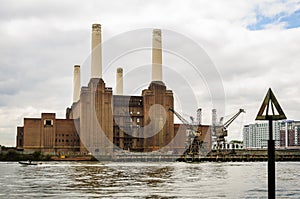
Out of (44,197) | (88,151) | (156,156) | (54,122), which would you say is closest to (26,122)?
(54,122)

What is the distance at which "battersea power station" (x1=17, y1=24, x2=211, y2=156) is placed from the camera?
110m

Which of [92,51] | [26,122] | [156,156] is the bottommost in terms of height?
[156,156]

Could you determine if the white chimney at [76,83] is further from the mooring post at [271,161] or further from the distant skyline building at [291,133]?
the mooring post at [271,161]

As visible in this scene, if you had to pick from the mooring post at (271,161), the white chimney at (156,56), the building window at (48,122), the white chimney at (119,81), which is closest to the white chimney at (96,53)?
the white chimney at (156,56)

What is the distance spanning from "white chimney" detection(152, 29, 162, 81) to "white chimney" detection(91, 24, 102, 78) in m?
12.8

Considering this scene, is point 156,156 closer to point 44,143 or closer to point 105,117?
point 105,117

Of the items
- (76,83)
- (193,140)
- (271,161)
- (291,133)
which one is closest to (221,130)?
(193,140)

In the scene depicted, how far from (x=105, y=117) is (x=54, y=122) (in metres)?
11.9

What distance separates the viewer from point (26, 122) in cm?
11062

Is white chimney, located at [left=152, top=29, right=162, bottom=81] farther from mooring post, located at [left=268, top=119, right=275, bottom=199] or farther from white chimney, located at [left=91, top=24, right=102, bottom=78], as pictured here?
mooring post, located at [left=268, top=119, right=275, bottom=199]

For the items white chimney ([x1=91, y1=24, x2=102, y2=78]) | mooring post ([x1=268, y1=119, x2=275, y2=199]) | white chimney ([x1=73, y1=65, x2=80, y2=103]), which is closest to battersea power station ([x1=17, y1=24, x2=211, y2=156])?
white chimney ([x1=91, y1=24, x2=102, y2=78])

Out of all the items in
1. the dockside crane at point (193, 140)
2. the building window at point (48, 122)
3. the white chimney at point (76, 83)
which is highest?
the white chimney at point (76, 83)

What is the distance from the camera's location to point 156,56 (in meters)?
110

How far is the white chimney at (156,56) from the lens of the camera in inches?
4345
